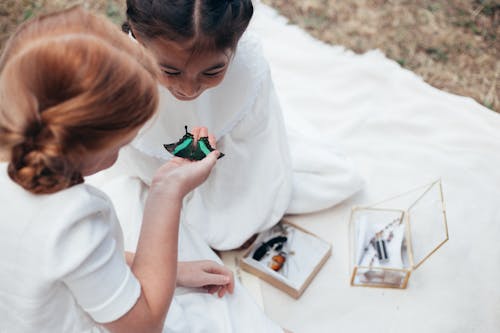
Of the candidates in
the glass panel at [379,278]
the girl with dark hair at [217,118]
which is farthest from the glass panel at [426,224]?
the girl with dark hair at [217,118]

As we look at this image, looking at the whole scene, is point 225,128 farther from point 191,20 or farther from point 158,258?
point 158,258

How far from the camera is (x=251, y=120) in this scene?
1797 millimetres

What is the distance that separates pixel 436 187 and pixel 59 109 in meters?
1.66

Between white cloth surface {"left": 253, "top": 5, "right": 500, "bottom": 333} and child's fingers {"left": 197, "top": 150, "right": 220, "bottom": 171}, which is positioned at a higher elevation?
child's fingers {"left": 197, "top": 150, "right": 220, "bottom": 171}

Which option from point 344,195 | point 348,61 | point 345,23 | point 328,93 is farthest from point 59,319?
point 345,23

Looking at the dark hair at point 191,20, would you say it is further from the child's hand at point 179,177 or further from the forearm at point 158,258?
the forearm at point 158,258

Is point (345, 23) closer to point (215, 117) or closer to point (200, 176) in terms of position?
point (215, 117)

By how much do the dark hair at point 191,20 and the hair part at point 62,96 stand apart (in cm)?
40

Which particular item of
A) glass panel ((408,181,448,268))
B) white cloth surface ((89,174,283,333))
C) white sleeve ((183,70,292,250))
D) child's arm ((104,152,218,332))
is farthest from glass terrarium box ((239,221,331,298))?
child's arm ((104,152,218,332))

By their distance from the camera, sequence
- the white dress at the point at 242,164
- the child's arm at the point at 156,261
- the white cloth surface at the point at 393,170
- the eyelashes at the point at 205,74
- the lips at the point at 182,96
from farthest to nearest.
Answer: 1. the white cloth surface at the point at 393,170
2. the white dress at the point at 242,164
3. the lips at the point at 182,96
4. the eyelashes at the point at 205,74
5. the child's arm at the point at 156,261

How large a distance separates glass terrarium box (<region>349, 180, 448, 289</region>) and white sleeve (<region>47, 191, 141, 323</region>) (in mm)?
980

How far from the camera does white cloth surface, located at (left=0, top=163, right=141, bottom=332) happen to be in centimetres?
95

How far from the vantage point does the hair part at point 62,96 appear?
2.85ft

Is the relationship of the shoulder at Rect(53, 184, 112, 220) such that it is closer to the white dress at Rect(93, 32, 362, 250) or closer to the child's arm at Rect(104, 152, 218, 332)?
the child's arm at Rect(104, 152, 218, 332)
